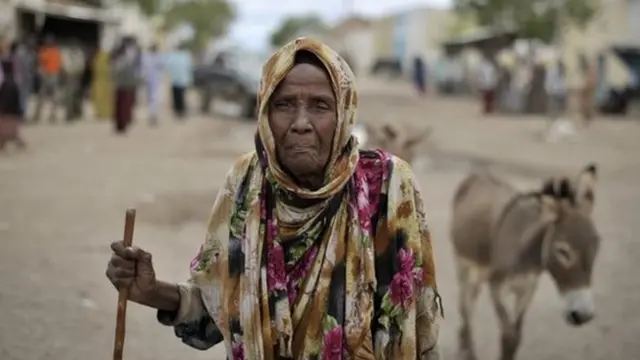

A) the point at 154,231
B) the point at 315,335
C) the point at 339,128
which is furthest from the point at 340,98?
the point at 154,231

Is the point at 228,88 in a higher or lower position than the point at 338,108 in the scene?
lower

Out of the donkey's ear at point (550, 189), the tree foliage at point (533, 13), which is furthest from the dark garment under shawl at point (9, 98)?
the tree foliage at point (533, 13)

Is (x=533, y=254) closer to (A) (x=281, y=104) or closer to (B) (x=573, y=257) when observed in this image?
(B) (x=573, y=257)

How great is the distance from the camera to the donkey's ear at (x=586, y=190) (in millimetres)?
5449

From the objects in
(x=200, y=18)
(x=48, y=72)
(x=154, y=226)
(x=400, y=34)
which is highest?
(x=400, y=34)

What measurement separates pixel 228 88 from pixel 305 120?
23.3m

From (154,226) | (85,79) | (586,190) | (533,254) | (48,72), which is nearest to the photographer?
(586,190)

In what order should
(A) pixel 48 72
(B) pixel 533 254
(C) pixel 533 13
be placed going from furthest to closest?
1. (C) pixel 533 13
2. (A) pixel 48 72
3. (B) pixel 533 254

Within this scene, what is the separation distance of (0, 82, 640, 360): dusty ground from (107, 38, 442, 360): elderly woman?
9.47 ft

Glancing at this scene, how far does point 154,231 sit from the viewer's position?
913 centimetres

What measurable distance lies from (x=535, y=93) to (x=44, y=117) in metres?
16.0

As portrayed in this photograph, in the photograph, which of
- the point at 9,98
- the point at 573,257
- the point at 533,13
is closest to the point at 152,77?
the point at 9,98

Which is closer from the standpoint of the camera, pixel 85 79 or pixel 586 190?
pixel 586 190

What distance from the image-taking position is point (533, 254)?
576 centimetres
